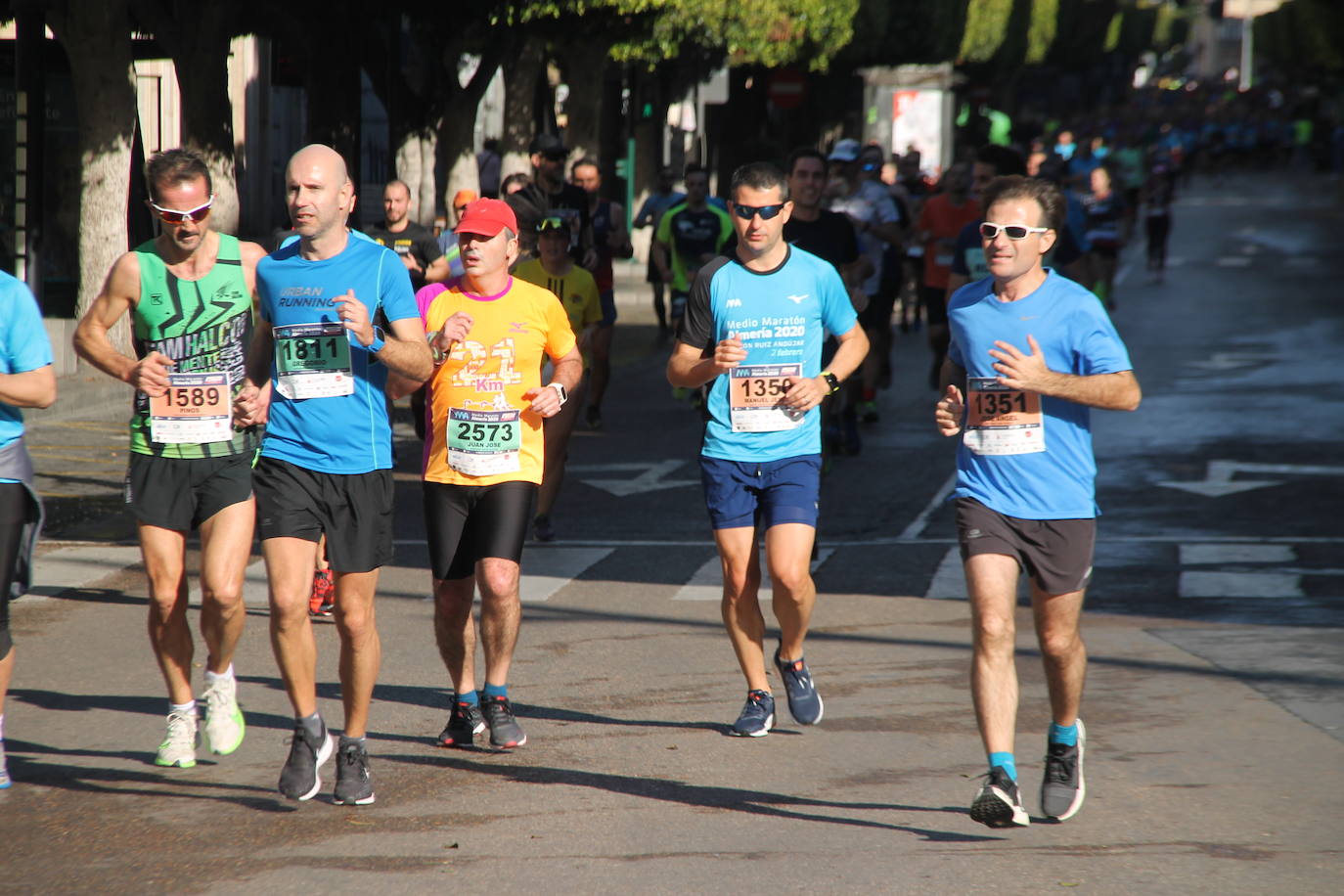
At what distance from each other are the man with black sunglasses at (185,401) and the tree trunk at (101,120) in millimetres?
11205

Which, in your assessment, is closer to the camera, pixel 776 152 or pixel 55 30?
pixel 55 30

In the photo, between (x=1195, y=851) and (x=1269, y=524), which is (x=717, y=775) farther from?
(x=1269, y=524)

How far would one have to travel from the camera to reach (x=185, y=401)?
243 inches

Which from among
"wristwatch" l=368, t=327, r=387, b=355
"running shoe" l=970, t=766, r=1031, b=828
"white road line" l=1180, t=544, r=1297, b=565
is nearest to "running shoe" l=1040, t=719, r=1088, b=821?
"running shoe" l=970, t=766, r=1031, b=828

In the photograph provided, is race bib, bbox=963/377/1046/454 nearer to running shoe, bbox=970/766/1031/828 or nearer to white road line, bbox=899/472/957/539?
running shoe, bbox=970/766/1031/828

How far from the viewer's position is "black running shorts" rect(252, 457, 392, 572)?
232 inches

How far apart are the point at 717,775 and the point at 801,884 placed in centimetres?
117

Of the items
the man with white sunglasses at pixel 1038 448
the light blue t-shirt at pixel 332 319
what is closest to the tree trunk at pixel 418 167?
the light blue t-shirt at pixel 332 319

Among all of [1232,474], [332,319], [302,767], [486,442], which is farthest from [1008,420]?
[1232,474]

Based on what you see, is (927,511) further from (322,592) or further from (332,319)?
(332,319)

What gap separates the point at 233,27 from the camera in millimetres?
17578

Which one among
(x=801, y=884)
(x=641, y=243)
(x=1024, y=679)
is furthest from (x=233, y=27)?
(x=641, y=243)

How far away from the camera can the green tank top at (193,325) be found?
20.2ft

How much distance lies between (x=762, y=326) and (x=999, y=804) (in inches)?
79.1
